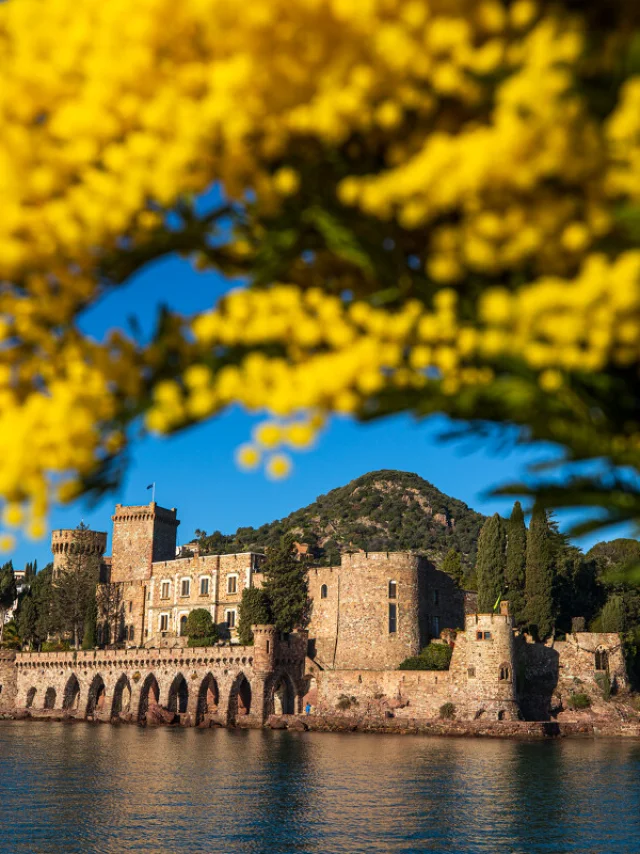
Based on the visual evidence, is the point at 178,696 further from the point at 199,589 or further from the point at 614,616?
the point at 614,616

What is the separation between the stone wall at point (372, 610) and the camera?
86062 mm

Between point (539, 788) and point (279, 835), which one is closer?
point (279, 835)

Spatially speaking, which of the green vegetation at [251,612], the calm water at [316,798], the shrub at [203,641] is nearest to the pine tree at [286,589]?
the green vegetation at [251,612]

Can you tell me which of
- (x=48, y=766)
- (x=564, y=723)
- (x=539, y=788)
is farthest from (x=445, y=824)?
(x=564, y=723)

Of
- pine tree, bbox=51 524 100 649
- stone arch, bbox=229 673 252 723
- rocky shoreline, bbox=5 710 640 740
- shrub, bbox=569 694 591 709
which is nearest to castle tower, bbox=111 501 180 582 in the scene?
Result: pine tree, bbox=51 524 100 649

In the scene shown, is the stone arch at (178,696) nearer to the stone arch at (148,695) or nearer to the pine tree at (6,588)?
the stone arch at (148,695)

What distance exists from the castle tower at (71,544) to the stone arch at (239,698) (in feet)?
129

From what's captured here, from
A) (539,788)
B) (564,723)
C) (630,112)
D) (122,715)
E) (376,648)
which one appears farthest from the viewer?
(122,715)

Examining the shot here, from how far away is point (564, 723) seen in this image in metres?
79.4

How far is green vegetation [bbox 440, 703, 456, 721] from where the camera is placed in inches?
3068

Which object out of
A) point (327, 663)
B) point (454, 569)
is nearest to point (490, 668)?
point (327, 663)

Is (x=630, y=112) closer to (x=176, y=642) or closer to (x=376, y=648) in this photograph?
(x=376, y=648)

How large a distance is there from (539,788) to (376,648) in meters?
41.1

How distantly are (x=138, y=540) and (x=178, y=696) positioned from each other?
25414 millimetres
